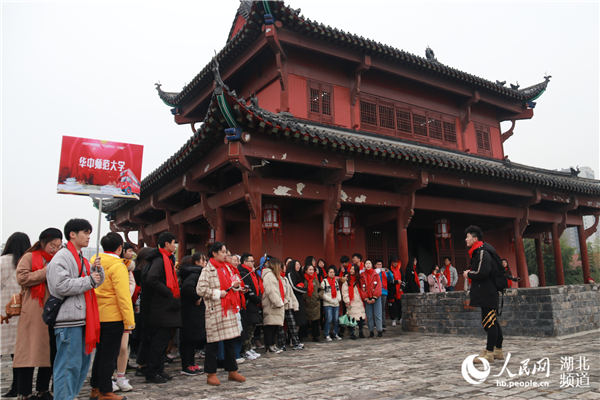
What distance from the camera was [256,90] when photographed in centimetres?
1328

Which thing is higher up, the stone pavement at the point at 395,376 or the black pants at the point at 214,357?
the black pants at the point at 214,357

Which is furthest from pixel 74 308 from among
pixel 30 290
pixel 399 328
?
pixel 399 328

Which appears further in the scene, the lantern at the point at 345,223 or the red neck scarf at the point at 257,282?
the lantern at the point at 345,223

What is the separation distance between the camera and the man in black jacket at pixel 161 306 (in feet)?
17.5

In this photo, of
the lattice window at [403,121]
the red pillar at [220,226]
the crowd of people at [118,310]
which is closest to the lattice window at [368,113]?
the lattice window at [403,121]

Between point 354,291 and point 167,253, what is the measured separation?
16.7 ft

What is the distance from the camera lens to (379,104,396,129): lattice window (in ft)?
45.3

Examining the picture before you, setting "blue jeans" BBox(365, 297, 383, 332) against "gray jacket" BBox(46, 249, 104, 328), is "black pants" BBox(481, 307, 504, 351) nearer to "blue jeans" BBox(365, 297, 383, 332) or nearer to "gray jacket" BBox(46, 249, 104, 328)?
"blue jeans" BBox(365, 297, 383, 332)

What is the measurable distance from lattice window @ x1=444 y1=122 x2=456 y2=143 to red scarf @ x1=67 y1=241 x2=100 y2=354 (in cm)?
1338

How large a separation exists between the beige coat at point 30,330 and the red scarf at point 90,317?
52 cm

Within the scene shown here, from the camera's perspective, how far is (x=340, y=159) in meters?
10.4

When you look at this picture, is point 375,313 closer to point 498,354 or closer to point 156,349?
point 498,354

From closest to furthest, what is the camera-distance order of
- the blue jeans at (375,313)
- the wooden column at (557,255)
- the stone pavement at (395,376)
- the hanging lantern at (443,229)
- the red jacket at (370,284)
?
the stone pavement at (395,376), the red jacket at (370,284), the blue jeans at (375,313), the hanging lantern at (443,229), the wooden column at (557,255)

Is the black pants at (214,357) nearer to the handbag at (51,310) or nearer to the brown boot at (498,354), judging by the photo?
the handbag at (51,310)
